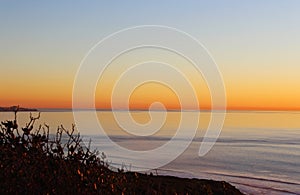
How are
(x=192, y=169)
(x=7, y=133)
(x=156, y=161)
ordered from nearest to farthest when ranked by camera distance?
(x=7, y=133), (x=192, y=169), (x=156, y=161)

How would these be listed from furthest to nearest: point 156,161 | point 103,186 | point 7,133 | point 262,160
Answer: point 262,160 → point 156,161 → point 7,133 → point 103,186

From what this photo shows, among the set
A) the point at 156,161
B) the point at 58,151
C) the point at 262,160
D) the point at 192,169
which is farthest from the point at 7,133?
the point at 262,160

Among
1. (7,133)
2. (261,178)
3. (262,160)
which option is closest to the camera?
(7,133)

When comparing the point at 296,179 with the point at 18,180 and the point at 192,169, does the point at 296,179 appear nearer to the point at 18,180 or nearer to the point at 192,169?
the point at 192,169

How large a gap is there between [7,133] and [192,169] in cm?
3022

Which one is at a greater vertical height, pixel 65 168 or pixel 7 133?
pixel 7 133

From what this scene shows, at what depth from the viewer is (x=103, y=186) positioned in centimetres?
559

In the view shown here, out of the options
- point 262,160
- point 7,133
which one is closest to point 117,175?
point 7,133

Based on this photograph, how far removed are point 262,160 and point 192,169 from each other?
886 cm

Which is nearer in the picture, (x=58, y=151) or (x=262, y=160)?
(x=58, y=151)

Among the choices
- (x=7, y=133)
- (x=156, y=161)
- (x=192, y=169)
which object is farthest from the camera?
(x=156, y=161)

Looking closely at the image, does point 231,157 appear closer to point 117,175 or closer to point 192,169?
point 192,169

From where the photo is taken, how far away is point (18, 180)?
5.72 meters

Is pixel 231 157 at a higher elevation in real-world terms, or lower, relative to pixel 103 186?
higher
